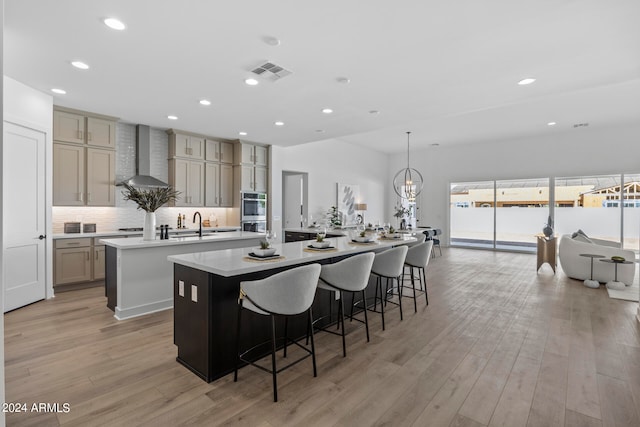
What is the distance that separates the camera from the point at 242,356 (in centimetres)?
263

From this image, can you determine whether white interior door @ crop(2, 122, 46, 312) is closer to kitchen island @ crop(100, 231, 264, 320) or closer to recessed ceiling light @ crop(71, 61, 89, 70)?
kitchen island @ crop(100, 231, 264, 320)

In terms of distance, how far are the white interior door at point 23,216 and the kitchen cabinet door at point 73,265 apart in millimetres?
328

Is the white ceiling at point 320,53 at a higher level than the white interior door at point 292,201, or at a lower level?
higher

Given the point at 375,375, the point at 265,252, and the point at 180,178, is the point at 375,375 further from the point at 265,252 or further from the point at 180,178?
the point at 180,178

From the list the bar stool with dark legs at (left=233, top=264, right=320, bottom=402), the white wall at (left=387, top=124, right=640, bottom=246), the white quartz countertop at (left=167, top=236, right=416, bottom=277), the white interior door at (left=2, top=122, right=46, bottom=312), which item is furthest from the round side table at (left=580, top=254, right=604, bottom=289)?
the white interior door at (left=2, top=122, right=46, bottom=312)

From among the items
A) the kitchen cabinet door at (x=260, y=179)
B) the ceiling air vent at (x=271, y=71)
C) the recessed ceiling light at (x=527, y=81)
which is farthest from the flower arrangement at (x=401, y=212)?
the ceiling air vent at (x=271, y=71)

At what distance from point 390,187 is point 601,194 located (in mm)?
6143

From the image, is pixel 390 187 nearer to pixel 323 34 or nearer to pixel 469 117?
pixel 469 117

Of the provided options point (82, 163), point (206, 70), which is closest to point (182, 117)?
point (82, 163)

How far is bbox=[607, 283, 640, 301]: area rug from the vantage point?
4.62 m

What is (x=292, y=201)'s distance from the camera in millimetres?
8844

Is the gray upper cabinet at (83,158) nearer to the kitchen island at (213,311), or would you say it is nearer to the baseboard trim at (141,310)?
the baseboard trim at (141,310)

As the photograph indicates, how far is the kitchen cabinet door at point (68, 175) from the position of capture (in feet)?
16.1

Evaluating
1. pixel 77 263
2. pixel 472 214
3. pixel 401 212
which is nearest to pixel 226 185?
pixel 77 263
